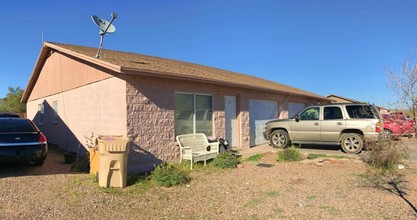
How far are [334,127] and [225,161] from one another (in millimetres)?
5009

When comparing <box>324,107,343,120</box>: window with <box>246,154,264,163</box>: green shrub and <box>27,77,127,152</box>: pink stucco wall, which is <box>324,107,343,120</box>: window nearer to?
<box>246,154,264,163</box>: green shrub

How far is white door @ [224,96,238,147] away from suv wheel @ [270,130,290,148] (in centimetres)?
172

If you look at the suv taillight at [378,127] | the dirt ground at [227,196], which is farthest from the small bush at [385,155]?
the suv taillight at [378,127]

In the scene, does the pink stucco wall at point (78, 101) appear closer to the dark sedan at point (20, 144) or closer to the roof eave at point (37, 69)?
the roof eave at point (37, 69)

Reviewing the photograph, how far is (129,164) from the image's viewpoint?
28.1 ft

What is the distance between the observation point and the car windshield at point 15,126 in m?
8.52

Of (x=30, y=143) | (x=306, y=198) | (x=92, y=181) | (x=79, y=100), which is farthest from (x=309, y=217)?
(x=79, y=100)

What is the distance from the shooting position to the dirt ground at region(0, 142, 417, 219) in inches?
212

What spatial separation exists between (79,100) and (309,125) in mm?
9133

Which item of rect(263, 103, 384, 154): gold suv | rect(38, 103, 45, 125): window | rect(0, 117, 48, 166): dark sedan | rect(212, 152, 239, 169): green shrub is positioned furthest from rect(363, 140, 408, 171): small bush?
rect(38, 103, 45, 125): window

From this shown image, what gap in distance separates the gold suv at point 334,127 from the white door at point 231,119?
182cm

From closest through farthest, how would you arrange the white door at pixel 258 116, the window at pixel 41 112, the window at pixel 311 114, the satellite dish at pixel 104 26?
the satellite dish at pixel 104 26
the window at pixel 311 114
the white door at pixel 258 116
the window at pixel 41 112

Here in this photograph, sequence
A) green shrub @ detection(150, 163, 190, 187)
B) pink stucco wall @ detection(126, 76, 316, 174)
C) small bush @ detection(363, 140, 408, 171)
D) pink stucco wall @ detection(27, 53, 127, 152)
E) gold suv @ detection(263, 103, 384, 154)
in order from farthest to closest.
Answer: gold suv @ detection(263, 103, 384, 154), pink stucco wall @ detection(27, 53, 127, 152), pink stucco wall @ detection(126, 76, 316, 174), small bush @ detection(363, 140, 408, 171), green shrub @ detection(150, 163, 190, 187)

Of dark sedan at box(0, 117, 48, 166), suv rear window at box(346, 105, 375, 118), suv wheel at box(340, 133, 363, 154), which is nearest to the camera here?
dark sedan at box(0, 117, 48, 166)
